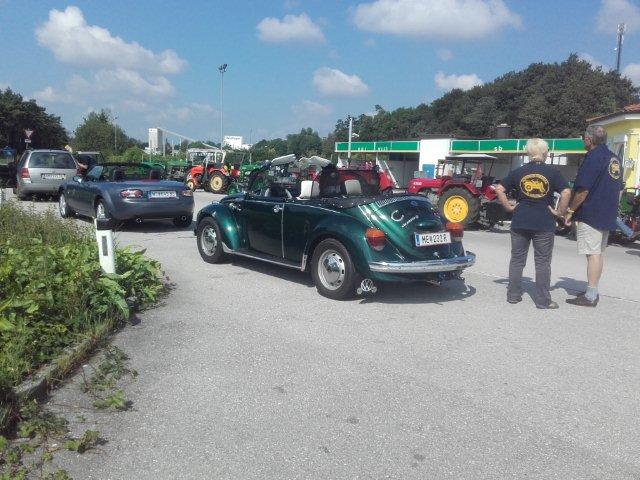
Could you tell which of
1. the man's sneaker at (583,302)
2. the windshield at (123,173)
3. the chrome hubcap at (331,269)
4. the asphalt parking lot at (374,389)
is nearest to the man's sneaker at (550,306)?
the asphalt parking lot at (374,389)

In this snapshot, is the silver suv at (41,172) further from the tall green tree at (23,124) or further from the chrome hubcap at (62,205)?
the tall green tree at (23,124)

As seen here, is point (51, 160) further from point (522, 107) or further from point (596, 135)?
point (522, 107)

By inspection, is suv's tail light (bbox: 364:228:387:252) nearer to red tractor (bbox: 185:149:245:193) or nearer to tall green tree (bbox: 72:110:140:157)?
red tractor (bbox: 185:149:245:193)

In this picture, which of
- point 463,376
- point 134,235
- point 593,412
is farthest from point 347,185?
point 134,235

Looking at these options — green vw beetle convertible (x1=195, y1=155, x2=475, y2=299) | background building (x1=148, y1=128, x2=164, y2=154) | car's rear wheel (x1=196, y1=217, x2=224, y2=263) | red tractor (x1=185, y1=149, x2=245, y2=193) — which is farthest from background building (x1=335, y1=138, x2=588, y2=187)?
background building (x1=148, y1=128, x2=164, y2=154)

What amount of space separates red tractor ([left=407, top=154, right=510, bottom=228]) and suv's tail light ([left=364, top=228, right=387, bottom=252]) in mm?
8779

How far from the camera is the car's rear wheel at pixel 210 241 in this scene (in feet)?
Answer: 28.1

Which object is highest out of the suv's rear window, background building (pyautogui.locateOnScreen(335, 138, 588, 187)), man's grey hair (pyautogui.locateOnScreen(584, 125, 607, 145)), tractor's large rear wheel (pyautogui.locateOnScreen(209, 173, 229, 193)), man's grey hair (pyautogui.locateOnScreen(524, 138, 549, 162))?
background building (pyautogui.locateOnScreen(335, 138, 588, 187))

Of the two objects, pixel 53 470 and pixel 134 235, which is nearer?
pixel 53 470

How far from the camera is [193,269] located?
8.47 m

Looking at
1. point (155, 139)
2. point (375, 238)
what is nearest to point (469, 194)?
point (375, 238)

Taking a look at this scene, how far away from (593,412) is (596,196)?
3.24 meters

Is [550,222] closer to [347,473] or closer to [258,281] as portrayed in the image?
[258,281]

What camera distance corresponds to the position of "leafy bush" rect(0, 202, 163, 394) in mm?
4266
